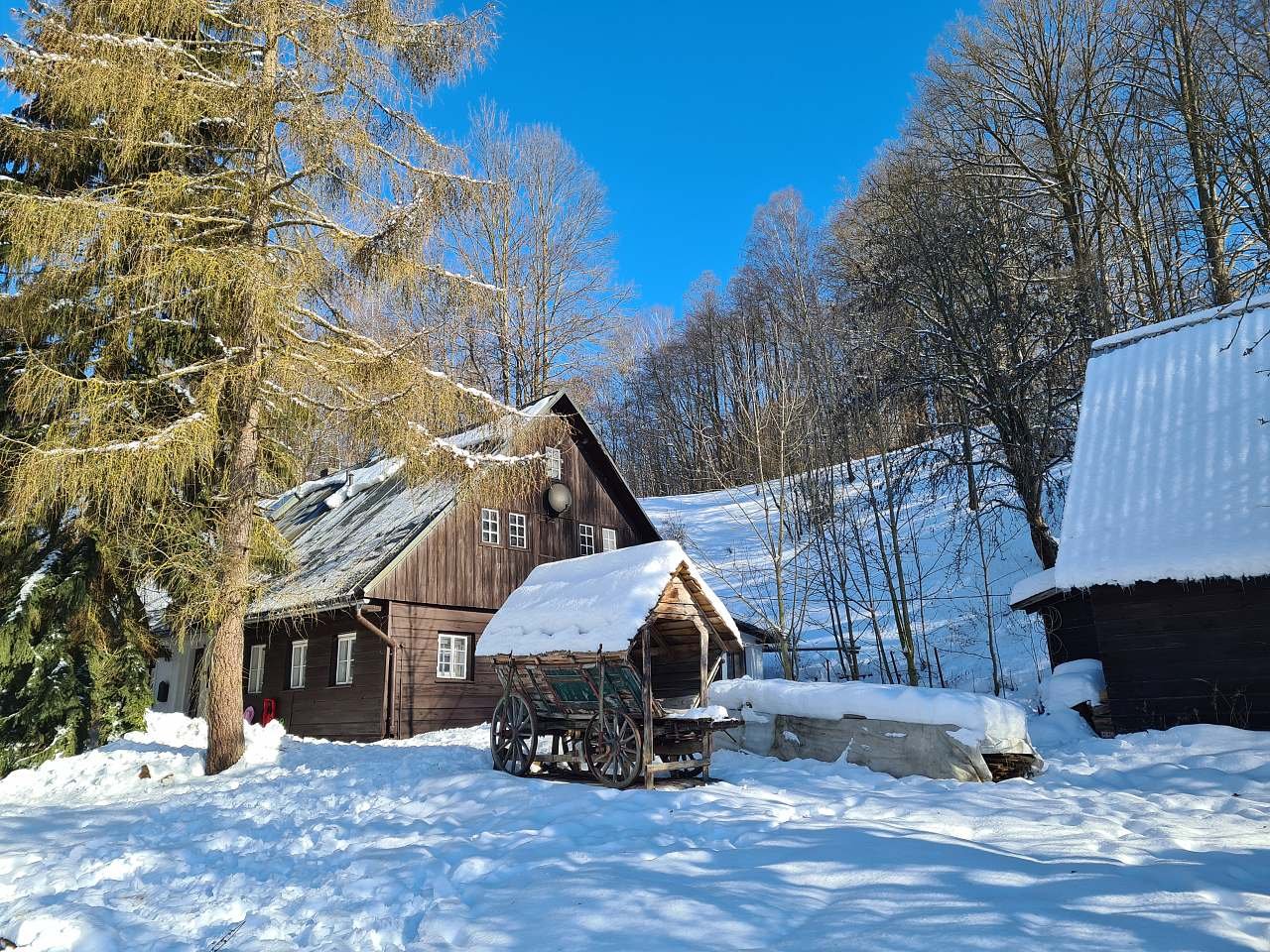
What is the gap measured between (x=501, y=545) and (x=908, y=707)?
11655mm

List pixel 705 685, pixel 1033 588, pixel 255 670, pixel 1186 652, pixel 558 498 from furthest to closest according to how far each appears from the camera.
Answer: pixel 558 498
pixel 255 670
pixel 1033 588
pixel 1186 652
pixel 705 685

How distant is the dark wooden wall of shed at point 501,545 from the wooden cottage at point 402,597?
0.10ft

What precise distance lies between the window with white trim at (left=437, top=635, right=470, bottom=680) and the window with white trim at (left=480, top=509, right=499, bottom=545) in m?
2.29

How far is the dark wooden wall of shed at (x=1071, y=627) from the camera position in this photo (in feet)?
51.0

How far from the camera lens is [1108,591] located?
42.9 ft

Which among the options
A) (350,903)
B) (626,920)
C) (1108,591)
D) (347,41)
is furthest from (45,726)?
(1108,591)

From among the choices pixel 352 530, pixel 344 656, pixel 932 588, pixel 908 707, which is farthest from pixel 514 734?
pixel 932 588

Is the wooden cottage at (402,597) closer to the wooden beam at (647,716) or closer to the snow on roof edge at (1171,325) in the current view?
the wooden beam at (647,716)

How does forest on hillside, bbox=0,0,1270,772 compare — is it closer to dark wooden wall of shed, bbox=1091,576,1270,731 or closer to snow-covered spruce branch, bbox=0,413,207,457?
snow-covered spruce branch, bbox=0,413,207,457

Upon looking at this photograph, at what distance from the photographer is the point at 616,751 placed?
10.5 meters

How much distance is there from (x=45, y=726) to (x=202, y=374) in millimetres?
5932

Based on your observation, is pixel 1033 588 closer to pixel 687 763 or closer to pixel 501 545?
pixel 687 763

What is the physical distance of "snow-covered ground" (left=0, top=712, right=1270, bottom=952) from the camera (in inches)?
200

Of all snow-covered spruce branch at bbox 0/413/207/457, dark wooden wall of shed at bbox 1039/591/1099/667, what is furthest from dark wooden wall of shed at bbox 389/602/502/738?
dark wooden wall of shed at bbox 1039/591/1099/667
